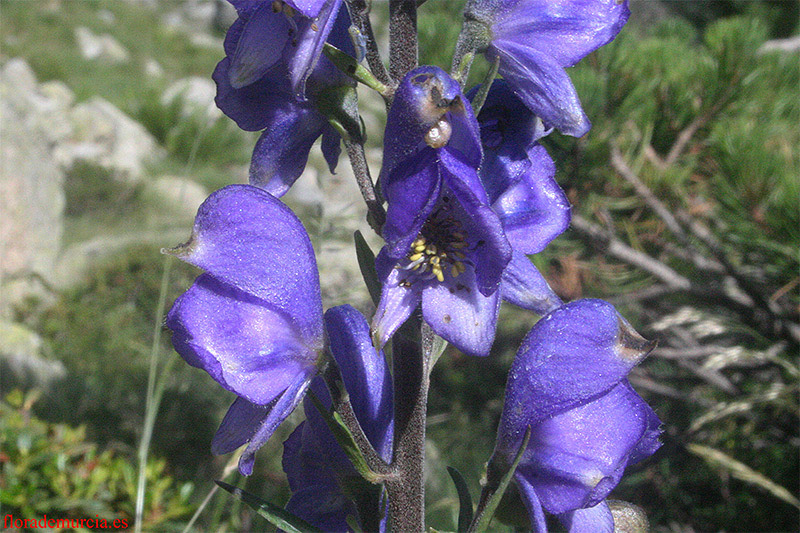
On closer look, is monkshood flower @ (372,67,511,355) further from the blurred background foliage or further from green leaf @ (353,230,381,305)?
the blurred background foliage

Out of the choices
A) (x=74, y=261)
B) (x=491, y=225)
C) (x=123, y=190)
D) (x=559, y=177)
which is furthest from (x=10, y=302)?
(x=491, y=225)

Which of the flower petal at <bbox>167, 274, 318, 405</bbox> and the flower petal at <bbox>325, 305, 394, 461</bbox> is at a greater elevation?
the flower petal at <bbox>167, 274, 318, 405</bbox>

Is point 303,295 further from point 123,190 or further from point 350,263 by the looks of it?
point 123,190

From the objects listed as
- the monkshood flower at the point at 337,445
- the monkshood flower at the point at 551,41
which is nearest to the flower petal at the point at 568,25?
the monkshood flower at the point at 551,41

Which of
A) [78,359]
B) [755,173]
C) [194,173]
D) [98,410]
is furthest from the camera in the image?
[194,173]

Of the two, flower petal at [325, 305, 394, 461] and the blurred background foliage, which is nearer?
flower petal at [325, 305, 394, 461]

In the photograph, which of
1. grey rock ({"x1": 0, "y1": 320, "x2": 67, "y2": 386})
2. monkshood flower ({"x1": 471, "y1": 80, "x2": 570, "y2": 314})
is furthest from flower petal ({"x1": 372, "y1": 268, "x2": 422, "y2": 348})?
grey rock ({"x1": 0, "y1": 320, "x2": 67, "y2": 386})

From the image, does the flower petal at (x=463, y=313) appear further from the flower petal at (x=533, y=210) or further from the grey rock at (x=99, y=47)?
the grey rock at (x=99, y=47)
